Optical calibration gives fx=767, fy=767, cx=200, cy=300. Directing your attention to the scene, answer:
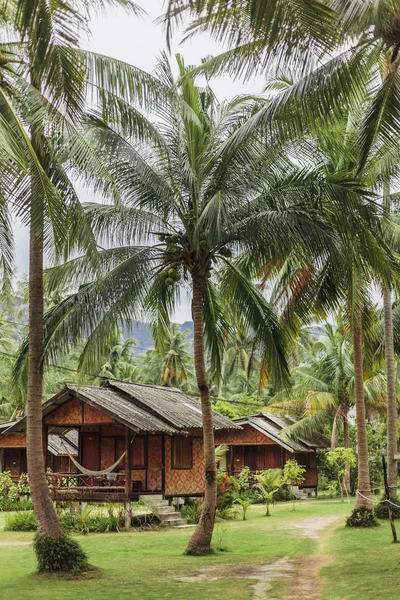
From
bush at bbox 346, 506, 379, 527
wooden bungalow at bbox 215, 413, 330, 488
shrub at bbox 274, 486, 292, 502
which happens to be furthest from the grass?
wooden bungalow at bbox 215, 413, 330, 488

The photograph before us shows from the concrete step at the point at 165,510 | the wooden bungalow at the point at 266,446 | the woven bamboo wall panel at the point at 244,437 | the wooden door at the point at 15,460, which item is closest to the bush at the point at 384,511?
the concrete step at the point at 165,510

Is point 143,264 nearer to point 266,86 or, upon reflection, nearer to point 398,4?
point 266,86

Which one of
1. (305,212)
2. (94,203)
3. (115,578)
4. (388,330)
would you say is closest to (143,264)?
(94,203)

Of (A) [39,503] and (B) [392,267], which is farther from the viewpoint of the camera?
(B) [392,267]

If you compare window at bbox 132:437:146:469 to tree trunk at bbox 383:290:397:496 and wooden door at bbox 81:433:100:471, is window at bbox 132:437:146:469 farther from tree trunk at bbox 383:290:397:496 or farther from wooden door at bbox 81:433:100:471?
tree trunk at bbox 383:290:397:496

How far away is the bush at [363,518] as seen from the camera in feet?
56.3

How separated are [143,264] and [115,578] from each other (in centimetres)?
512

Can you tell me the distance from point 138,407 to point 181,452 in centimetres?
228

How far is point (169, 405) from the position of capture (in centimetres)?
2425

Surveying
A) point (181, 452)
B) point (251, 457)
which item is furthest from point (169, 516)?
point (251, 457)

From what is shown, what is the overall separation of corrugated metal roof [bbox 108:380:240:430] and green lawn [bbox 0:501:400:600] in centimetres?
411

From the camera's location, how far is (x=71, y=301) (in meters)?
12.8

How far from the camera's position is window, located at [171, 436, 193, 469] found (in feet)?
77.0

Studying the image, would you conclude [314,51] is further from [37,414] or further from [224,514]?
[224,514]
